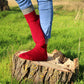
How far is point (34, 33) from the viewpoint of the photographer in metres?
2.44

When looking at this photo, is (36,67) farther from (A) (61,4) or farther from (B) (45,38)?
(A) (61,4)

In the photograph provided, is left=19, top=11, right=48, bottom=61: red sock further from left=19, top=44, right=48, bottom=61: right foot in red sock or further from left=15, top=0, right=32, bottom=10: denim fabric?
left=15, top=0, right=32, bottom=10: denim fabric

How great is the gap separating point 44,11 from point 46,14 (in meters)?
0.04

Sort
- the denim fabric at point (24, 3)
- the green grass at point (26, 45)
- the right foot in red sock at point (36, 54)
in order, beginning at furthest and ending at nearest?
the green grass at point (26, 45), the right foot in red sock at point (36, 54), the denim fabric at point (24, 3)

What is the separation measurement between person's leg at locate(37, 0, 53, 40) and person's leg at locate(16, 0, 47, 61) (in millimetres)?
64

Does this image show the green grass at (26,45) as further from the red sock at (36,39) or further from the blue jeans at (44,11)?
the blue jeans at (44,11)

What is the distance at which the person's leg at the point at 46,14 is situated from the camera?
2.32 m

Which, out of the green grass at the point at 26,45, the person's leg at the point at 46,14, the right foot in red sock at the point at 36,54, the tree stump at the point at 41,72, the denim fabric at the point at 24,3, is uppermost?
the denim fabric at the point at 24,3

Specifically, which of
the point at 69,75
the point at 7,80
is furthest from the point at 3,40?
the point at 69,75

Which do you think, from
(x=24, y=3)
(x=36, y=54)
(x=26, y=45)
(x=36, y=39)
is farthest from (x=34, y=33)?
(x=26, y=45)

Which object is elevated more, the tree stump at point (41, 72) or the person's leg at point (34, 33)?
the person's leg at point (34, 33)

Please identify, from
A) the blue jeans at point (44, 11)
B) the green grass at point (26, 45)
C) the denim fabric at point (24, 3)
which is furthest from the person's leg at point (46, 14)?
the green grass at point (26, 45)

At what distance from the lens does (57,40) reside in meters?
3.97

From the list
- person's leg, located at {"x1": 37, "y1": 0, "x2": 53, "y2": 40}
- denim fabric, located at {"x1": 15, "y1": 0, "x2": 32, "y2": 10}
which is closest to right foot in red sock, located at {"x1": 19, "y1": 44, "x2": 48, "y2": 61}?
person's leg, located at {"x1": 37, "y1": 0, "x2": 53, "y2": 40}
